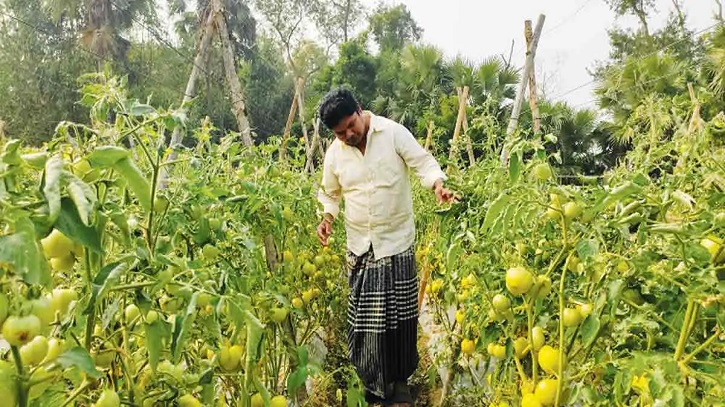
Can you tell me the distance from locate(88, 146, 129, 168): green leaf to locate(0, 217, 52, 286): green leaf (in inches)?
4.0

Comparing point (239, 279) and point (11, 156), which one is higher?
point (11, 156)

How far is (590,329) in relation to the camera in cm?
85

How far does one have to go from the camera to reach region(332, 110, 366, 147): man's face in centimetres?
197

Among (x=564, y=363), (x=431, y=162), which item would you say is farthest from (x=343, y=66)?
(x=564, y=363)

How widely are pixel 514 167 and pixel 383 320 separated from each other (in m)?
1.13

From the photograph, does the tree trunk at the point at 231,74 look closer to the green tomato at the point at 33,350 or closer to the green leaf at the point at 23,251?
the green tomato at the point at 33,350

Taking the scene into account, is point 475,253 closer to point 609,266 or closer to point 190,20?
point 609,266

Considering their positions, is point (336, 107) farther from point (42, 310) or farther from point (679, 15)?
point (679, 15)

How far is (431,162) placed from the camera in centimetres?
202

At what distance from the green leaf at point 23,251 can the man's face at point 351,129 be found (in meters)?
1.58

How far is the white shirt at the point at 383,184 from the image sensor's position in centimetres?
202

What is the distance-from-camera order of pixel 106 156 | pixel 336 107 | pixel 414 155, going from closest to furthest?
pixel 106 156 → pixel 336 107 → pixel 414 155

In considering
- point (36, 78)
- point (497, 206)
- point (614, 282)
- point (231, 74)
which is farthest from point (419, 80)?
point (614, 282)

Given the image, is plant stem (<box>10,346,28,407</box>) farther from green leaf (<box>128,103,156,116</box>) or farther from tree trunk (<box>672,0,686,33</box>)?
tree trunk (<box>672,0,686,33</box>)
